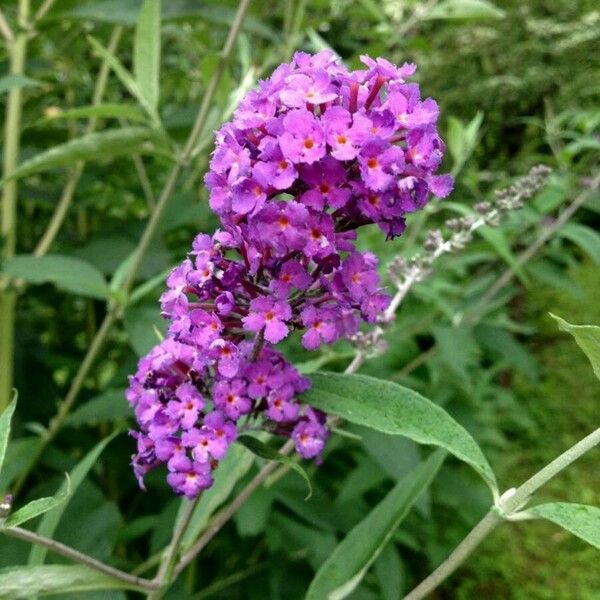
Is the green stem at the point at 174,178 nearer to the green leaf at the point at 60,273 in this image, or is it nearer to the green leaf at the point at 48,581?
the green leaf at the point at 60,273

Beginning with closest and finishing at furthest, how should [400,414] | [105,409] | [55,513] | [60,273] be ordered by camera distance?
[400,414], [55,513], [60,273], [105,409]

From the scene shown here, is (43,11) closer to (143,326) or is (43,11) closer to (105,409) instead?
(143,326)

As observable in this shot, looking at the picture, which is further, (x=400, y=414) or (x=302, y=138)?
(x=400, y=414)

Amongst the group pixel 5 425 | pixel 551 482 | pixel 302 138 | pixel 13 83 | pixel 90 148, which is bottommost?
pixel 551 482

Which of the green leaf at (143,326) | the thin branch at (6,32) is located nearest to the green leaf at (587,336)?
the green leaf at (143,326)

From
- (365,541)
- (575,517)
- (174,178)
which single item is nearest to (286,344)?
(174,178)

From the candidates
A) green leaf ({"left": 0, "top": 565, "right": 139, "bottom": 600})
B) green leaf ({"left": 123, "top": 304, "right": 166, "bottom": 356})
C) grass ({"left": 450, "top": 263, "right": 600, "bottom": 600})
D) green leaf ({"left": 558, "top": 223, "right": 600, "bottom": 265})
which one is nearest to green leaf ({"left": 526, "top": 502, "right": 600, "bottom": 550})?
green leaf ({"left": 0, "top": 565, "right": 139, "bottom": 600})
